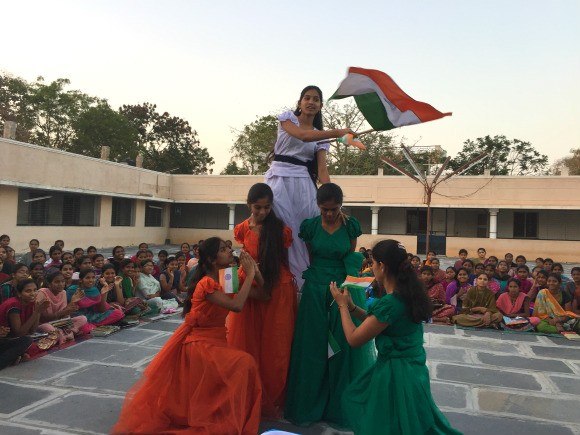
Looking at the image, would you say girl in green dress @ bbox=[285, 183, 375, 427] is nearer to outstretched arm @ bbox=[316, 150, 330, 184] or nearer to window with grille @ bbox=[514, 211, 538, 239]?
outstretched arm @ bbox=[316, 150, 330, 184]

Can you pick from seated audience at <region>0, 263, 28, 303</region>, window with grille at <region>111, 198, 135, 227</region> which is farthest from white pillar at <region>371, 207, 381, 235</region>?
seated audience at <region>0, 263, 28, 303</region>

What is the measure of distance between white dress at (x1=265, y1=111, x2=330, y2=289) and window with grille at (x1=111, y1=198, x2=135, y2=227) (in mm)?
20270

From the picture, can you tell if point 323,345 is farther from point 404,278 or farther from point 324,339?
point 404,278

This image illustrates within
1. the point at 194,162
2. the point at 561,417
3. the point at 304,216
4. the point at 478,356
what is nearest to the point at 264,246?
the point at 304,216

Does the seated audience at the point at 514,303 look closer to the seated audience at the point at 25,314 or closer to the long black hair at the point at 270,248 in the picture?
the long black hair at the point at 270,248

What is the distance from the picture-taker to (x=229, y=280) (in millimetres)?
2965

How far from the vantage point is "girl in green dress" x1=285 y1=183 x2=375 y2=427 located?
3.08 meters

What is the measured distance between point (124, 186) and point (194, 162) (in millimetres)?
15815

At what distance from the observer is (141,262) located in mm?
8320

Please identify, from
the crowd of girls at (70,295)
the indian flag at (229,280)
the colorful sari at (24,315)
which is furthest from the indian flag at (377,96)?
the colorful sari at (24,315)

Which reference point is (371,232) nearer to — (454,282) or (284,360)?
(454,282)

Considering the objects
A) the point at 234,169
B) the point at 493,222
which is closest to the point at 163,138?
the point at 234,169

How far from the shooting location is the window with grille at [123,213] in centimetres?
2244

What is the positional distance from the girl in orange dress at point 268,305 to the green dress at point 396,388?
707mm
